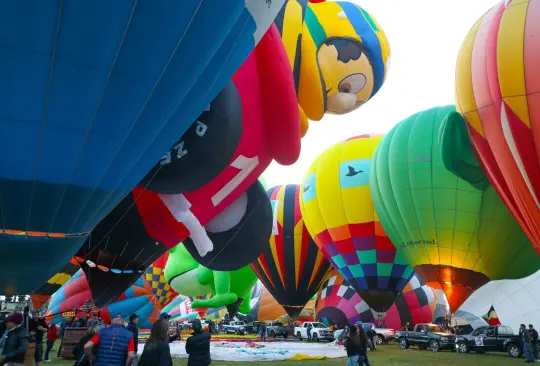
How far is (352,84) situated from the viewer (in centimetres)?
689

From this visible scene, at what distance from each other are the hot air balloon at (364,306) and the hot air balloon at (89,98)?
13719mm

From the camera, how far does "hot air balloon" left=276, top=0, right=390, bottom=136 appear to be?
6130 millimetres

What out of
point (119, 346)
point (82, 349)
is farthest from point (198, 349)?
point (82, 349)

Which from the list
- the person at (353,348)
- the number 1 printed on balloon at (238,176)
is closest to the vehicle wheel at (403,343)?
the person at (353,348)

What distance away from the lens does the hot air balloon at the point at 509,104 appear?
8.46 metres

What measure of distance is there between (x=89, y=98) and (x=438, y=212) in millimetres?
10071

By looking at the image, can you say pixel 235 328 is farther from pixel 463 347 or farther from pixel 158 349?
pixel 158 349

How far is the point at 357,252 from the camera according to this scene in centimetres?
1438

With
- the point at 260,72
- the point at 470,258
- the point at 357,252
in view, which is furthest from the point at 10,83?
the point at 357,252

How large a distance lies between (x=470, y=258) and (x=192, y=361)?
9.54 m

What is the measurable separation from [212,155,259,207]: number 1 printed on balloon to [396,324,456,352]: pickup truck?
8.35m

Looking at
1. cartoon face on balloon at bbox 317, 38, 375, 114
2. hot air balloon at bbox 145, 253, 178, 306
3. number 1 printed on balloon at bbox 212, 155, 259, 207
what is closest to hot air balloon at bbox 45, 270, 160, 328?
hot air balloon at bbox 145, 253, 178, 306

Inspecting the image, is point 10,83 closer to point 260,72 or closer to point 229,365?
point 260,72

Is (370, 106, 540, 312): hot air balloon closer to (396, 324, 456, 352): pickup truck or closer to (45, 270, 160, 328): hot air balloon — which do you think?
(396, 324, 456, 352): pickup truck
